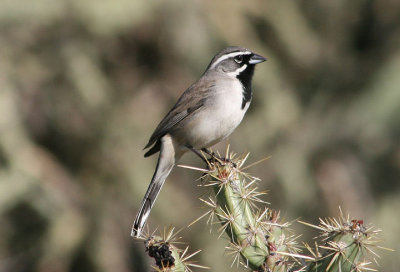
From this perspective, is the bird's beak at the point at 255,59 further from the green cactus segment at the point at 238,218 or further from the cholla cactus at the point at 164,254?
the cholla cactus at the point at 164,254

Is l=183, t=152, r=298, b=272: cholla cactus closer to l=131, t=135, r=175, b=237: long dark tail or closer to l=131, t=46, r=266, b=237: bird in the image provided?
l=131, t=135, r=175, b=237: long dark tail

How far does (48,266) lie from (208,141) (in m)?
4.51

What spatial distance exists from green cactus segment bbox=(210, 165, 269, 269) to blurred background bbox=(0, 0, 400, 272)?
500 cm

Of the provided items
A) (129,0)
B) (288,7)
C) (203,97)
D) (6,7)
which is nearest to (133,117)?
(129,0)

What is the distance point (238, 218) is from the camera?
363cm

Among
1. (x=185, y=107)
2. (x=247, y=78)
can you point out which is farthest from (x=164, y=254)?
(x=247, y=78)

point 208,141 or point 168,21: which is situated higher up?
point 168,21

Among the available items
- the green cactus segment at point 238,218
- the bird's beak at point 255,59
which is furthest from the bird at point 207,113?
the green cactus segment at point 238,218

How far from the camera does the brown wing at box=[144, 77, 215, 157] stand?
5586mm

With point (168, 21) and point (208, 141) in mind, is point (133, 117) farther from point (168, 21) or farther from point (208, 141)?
point (208, 141)

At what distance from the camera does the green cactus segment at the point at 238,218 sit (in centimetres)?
355

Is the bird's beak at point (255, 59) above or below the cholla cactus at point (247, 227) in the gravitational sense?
above

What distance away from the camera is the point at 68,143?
923 cm

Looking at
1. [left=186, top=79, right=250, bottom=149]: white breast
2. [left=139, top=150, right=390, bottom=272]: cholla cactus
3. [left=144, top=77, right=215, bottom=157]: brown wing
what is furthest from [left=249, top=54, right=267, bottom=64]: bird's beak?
[left=139, top=150, right=390, bottom=272]: cholla cactus
